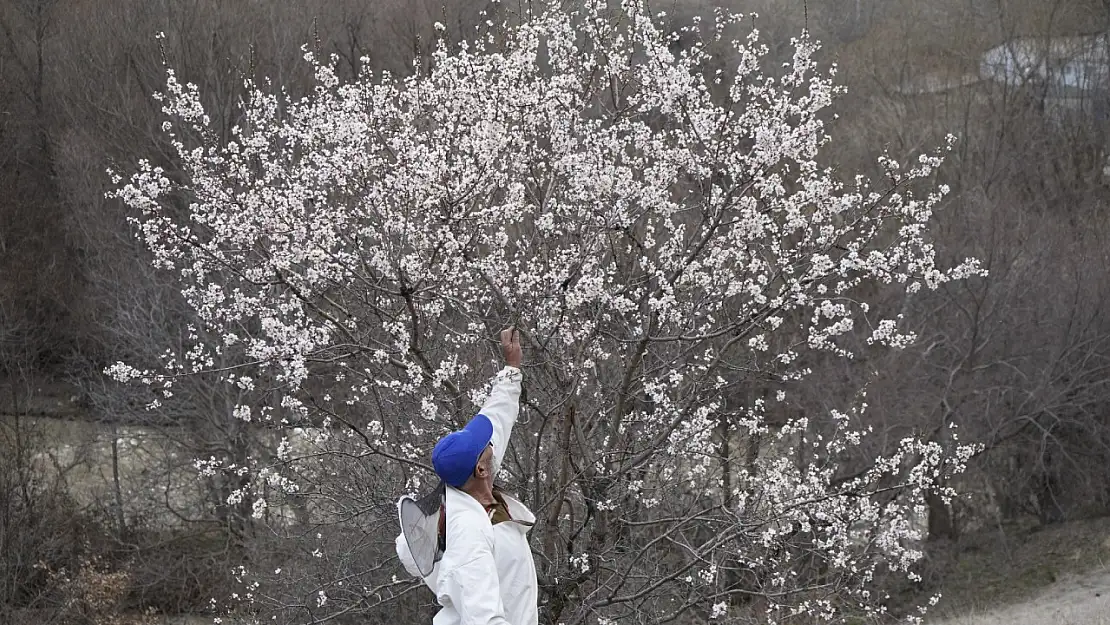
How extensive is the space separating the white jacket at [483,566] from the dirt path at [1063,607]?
9666 millimetres

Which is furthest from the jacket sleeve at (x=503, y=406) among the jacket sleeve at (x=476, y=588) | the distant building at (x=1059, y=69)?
the distant building at (x=1059, y=69)

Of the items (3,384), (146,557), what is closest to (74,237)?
(3,384)

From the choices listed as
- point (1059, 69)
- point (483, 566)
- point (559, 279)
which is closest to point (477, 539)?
point (483, 566)

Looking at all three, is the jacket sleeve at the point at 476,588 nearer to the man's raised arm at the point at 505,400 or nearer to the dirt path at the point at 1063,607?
the man's raised arm at the point at 505,400

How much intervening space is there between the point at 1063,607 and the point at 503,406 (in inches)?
502

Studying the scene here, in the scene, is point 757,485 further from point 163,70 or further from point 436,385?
point 163,70

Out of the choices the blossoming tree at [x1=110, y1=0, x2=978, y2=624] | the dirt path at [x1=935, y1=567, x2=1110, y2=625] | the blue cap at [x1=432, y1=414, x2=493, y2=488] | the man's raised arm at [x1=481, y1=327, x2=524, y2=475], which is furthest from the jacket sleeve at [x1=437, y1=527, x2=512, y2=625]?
the dirt path at [x1=935, y1=567, x2=1110, y2=625]

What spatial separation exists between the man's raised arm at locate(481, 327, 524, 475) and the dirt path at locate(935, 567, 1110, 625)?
953 cm

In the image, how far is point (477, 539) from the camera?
12.3ft

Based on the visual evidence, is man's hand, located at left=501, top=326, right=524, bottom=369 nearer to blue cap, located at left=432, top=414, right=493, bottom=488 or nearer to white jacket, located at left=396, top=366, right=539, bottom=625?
white jacket, located at left=396, top=366, right=539, bottom=625

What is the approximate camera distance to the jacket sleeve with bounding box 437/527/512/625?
11.7 feet

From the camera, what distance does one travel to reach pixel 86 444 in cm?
1820

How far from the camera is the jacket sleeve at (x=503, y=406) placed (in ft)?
14.0

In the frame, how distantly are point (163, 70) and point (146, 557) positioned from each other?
8.58 meters
